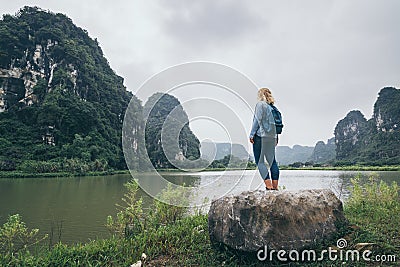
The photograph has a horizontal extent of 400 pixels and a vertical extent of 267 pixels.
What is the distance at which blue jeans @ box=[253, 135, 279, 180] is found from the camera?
3680mm

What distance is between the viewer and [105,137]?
53656 mm

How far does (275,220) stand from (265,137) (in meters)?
1.03

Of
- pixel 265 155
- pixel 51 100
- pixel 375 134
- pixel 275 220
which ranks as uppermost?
pixel 51 100

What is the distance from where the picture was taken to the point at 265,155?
12.2ft

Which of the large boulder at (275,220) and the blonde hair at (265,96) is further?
the blonde hair at (265,96)

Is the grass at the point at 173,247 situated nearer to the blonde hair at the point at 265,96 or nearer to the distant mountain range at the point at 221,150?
the distant mountain range at the point at 221,150

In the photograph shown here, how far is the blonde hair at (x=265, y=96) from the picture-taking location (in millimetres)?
3773

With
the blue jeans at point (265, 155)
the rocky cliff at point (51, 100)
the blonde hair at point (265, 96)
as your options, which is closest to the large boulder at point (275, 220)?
the blue jeans at point (265, 155)

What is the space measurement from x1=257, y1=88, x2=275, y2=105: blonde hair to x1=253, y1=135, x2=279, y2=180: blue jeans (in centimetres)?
49

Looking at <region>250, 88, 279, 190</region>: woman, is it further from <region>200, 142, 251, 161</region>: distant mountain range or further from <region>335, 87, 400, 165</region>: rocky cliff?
<region>335, 87, 400, 165</region>: rocky cliff

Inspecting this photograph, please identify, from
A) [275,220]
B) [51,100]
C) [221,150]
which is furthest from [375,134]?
[275,220]

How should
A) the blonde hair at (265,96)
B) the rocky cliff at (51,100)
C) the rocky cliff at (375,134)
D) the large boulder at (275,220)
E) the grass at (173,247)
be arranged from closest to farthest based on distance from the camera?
the large boulder at (275,220) < the grass at (173,247) < the blonde hair at (265,96) < the rocky cliff at (51,100) < the rocky cliff at (375,134)

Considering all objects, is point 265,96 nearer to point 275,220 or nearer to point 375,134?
point 275,220

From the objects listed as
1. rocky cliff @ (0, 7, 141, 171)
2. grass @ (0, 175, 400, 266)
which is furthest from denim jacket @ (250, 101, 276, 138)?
rocky cliff @ (0, 7, 141, 171)
